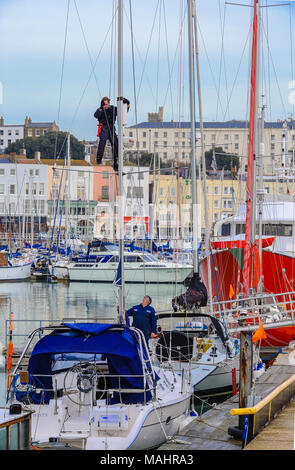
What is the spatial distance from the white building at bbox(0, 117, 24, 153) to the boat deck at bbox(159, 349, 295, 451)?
327ft

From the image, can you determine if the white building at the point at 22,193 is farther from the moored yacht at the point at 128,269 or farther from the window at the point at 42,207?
the moored yacht at the point at 128,269

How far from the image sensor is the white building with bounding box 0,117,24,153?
10900 centimetres

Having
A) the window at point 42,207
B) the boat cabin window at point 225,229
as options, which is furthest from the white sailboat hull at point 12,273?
the window at point 42,207

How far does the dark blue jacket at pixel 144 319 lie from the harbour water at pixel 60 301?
28.9 feet

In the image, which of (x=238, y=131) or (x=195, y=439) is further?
(x=238, y=131)

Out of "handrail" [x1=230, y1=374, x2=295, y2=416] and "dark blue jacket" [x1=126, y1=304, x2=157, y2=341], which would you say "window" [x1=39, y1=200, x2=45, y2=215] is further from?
"handrail" [x1=230, y1=374, x2=295, y2=416]

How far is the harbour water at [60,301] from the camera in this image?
2814 centimetres

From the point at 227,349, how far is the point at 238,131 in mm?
107000

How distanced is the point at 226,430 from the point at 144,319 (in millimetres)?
2228

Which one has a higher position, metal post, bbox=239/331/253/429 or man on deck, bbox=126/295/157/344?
man on deck, bbox=126/295/157/344

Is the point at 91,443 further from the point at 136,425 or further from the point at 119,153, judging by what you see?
the point at 119,153

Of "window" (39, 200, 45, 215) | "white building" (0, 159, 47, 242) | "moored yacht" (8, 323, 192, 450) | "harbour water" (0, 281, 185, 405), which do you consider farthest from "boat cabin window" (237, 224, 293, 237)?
"window" (39, 200, 45, 215)
